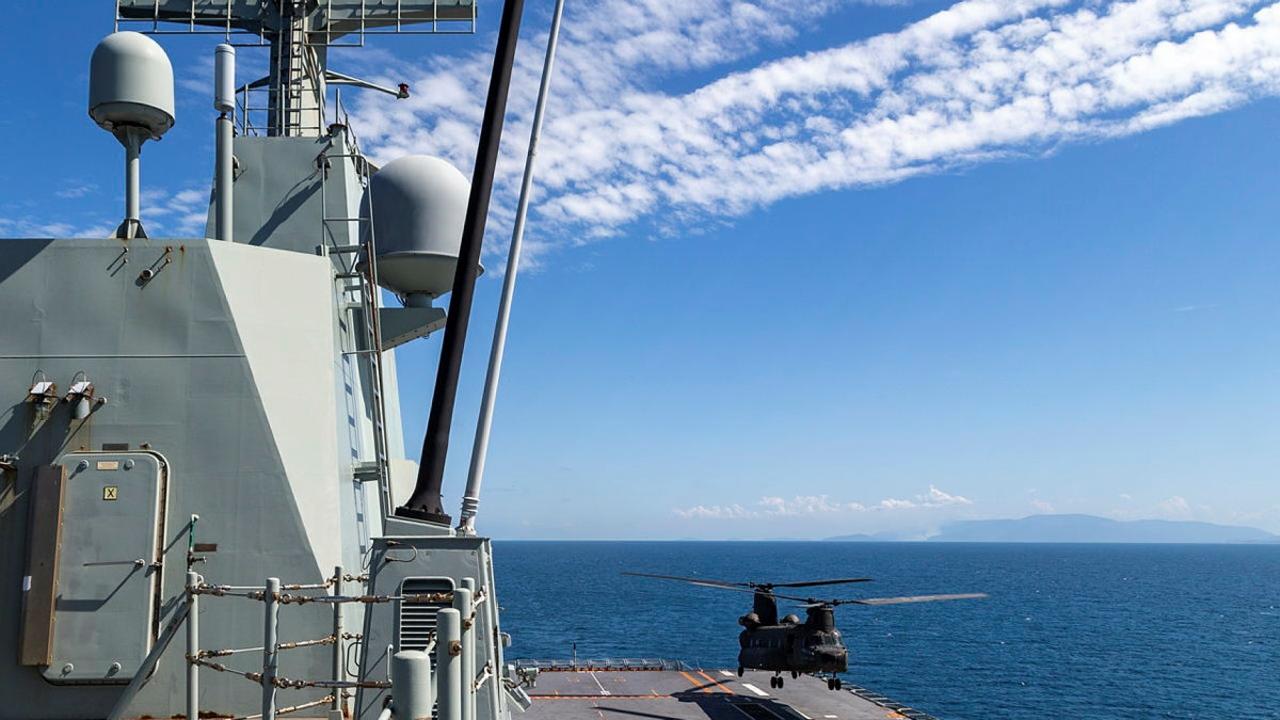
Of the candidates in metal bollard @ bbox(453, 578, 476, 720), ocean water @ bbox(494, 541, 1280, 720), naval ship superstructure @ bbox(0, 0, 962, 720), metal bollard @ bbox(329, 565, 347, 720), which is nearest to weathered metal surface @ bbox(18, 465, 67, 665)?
naval ship superstructure @ bbox(0, 0, 962, 720)

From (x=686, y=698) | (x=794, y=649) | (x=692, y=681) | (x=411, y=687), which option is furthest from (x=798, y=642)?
(x=411, y=687)

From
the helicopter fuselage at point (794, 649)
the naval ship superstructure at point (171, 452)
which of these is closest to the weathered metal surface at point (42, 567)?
the naval ship superstructure at point (171, 452)

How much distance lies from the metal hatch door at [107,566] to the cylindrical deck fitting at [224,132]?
2533 mm

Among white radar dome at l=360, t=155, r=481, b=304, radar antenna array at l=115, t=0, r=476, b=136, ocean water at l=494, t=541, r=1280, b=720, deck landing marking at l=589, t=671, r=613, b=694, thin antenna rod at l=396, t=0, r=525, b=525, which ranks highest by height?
radar antenna array at l=115, t=0, r=476, b=136

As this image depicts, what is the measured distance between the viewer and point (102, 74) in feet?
29.0

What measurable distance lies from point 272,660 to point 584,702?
17.2m

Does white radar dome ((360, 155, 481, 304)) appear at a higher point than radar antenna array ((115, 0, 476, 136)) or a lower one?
lower

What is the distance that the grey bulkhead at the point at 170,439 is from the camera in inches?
305

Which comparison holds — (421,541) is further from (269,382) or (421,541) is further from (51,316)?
(51,316)

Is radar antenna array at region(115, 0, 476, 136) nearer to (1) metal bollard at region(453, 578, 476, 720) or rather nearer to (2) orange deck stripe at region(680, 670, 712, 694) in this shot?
(1) metal bollard at region(453, 578, 476, 720)

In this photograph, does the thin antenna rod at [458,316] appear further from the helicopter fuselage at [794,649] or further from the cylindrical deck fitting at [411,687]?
the helicopter fuselage at [794,649]

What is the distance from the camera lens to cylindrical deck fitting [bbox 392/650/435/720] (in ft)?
10.5

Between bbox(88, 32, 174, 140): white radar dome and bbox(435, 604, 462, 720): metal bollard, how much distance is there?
7.44 m

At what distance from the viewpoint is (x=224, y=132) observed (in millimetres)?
9578
